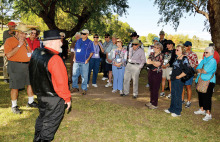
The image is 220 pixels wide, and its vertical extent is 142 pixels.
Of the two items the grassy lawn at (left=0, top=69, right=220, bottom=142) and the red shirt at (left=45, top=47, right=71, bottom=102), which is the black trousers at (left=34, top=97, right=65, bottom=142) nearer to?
the red shirt at (left=45, top=47, right=71, bottom=102)

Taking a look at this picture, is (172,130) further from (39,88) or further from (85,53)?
(85,53)

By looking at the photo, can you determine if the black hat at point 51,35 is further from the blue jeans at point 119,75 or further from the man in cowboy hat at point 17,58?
the blue jeans at point 119,75

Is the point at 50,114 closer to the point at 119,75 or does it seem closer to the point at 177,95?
the point at 177,95

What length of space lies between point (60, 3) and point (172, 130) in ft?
48.4

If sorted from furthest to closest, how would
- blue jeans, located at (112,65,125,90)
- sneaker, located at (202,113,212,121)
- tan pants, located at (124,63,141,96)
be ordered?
blue jeans, located at (112,65,125,90), tan pants, located at (124,63,141,96), sneaker, located at (202,113,212,121)

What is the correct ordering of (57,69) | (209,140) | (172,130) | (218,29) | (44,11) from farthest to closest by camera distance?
(44,11)
(218,29)
(172,130)
(209,140)
(57,69)

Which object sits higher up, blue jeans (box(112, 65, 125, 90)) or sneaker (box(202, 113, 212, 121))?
blue jeans (box(112, 65, 125, 90))

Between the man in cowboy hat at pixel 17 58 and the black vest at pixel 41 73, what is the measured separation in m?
2.08

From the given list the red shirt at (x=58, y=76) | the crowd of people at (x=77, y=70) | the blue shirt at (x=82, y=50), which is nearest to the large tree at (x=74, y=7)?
the crowd of people at (x=77, y=70)

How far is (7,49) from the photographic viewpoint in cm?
448

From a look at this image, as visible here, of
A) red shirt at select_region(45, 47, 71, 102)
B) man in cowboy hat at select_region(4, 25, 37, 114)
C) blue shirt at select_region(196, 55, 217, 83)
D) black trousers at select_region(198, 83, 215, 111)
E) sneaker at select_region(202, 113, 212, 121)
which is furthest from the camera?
sneaker at select_region(202, 113, 212, 121)

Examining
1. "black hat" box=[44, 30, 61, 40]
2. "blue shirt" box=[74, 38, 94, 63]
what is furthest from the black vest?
"blue shirt" box=[74, 38, 94, 63]

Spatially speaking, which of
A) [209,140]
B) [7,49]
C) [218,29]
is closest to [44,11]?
[7,49]

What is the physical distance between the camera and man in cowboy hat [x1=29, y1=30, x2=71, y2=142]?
2.68 m
